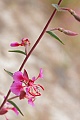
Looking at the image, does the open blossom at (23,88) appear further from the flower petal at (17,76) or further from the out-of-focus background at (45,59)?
the out-of-focus background at (45,59)

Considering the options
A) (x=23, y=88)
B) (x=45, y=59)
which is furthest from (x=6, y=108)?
(x=45, y=59)

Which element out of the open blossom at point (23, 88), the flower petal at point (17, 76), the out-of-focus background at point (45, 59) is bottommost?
the out-of-focus background at point (45, 59)

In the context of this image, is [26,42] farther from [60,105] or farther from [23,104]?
[60,105]

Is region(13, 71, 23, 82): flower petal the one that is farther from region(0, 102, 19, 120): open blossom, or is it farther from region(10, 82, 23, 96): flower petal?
region(0, 102, 19, 120): open blossom

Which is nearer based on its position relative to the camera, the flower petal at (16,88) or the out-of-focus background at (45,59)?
the flower petal at (16,88)

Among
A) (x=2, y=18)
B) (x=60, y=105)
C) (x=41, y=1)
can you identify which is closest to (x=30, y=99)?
(x=60, y=105)

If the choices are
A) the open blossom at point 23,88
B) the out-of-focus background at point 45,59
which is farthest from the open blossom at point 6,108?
the out-of-focus background at point 45,59

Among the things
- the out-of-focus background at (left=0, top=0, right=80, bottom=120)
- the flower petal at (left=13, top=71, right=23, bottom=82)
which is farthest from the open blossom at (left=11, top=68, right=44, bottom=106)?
the out-of-focus background at (left=0, top=0, right=80, bottom=120)

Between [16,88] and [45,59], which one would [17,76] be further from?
[45,59]
